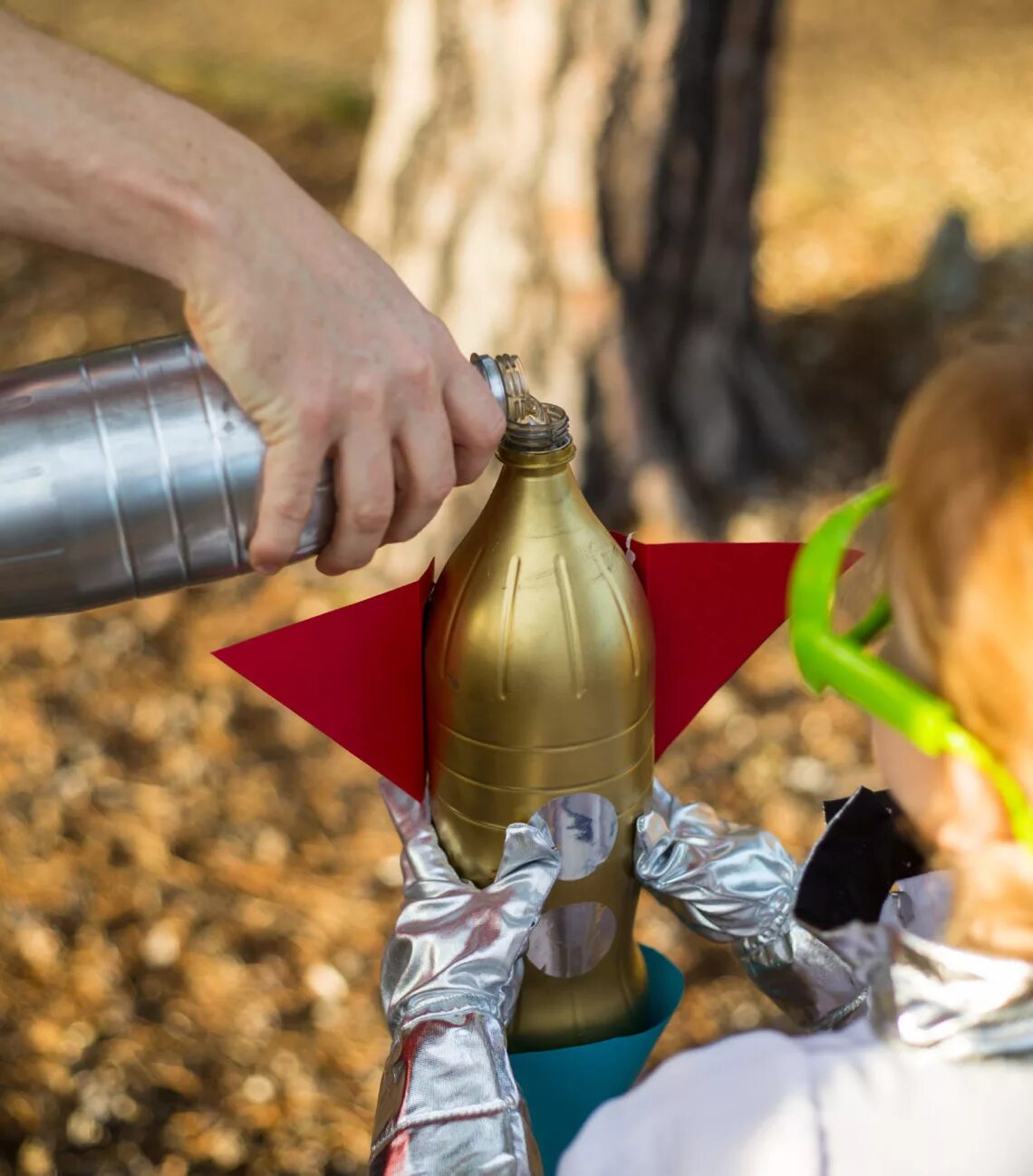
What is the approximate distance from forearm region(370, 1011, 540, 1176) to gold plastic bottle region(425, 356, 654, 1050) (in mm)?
127

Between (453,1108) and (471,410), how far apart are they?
49 centimetres

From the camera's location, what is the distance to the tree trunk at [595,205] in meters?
2.40

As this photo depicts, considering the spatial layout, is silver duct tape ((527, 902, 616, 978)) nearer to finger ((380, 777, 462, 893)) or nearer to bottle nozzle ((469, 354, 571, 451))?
finger ((380, 777, 462, 893))

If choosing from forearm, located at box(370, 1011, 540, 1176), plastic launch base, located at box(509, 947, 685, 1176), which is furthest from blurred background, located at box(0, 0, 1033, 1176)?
forearm, located at box(370, 1011, 540, 1176)

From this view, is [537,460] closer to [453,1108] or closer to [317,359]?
[317,359]

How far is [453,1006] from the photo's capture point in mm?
946

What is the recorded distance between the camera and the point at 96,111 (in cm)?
98

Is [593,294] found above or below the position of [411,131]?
below

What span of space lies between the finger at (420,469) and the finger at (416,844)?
0.21 metres

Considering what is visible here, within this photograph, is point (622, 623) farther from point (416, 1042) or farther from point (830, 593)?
point (416, 1042)

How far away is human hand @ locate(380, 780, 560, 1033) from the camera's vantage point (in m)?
0.96

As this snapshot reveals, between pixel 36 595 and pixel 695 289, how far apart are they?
79.6 inches

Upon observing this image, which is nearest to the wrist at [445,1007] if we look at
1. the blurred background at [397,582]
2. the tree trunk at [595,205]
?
the blurred background at [397,582]

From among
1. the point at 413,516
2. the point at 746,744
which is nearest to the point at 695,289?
the point at 746,744
